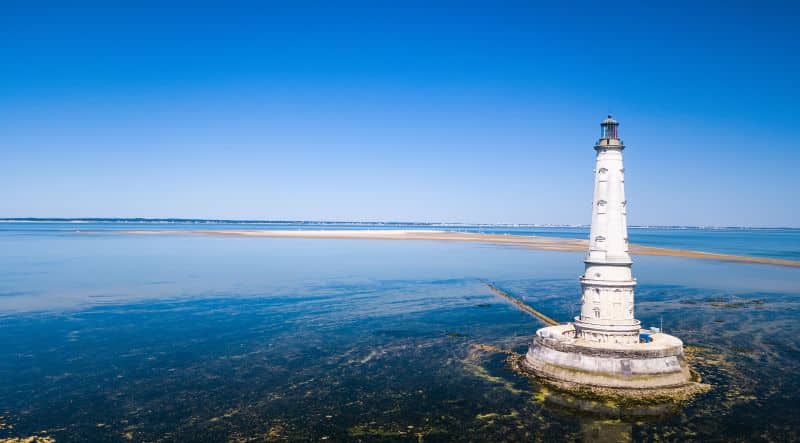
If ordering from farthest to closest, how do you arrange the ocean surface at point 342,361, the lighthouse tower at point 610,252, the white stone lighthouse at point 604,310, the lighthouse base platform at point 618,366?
1. the lighthouse tower at point 610,252
2. the white stone lighthouse at point 604,310
3. the lighthouse base platform at point 618,366
4. the ocean surface at point 342,361

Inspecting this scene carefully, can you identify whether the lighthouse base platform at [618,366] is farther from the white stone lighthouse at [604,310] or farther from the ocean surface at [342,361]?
the ocean surface at [342,361]

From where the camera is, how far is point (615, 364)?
25.3m

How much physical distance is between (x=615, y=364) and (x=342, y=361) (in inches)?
518

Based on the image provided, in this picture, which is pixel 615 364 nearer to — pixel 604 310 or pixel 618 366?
pixel 618 366

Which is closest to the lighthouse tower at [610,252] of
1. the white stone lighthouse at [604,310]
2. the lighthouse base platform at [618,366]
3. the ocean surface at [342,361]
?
the white stone lighthouse at [604,310]

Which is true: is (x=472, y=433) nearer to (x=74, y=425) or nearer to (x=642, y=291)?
(x=74, y=425)

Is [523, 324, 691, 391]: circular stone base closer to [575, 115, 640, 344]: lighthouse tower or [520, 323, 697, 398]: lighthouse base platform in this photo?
[520, 323, 697, 398]: lighthouse base platform

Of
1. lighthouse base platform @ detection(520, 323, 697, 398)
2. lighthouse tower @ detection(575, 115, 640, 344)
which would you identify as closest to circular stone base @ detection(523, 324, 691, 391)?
lighthouse base platform @ detection(520, 323, 697, 398)

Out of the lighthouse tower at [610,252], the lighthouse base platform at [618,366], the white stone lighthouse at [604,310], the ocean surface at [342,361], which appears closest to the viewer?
the ocean surface at [342,361]

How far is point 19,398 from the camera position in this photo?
23016mm

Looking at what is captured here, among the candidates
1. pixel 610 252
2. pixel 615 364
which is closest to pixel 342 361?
pixel 615 364

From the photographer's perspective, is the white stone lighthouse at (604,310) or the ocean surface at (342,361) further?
the white stone lighthouse at (604,310)

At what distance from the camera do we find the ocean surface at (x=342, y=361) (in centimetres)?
2088

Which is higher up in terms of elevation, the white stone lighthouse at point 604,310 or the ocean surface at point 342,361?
the white stone lighthouse at point 604,310
